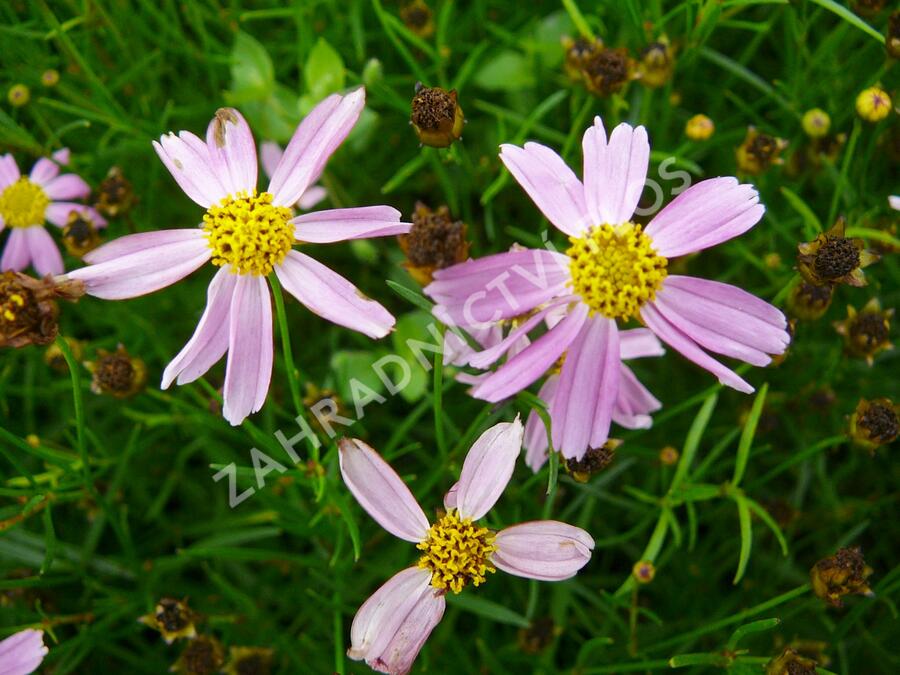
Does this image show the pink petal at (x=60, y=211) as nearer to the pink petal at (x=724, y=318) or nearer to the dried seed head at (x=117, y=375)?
the dried seed head at (x=117, y=375)

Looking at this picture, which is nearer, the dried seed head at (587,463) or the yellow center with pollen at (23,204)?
the dried seed head at (587,463)

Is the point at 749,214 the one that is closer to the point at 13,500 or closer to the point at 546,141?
the point at 546,141

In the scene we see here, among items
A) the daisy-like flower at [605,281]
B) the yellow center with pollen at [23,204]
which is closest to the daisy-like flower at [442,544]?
the daisy-like flower at [605,281]

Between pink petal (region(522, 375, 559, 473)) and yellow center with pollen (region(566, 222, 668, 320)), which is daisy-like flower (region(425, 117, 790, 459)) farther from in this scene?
pink petal (region(522, 375, 559, 473))

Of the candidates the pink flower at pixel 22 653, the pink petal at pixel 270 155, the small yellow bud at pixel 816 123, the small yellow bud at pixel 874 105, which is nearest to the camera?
the pink flower at pixel 22 653

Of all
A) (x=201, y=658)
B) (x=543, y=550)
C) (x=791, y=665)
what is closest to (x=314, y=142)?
(x=543, y=550)

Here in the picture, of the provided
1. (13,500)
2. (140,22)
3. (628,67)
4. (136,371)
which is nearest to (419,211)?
(628,67)
